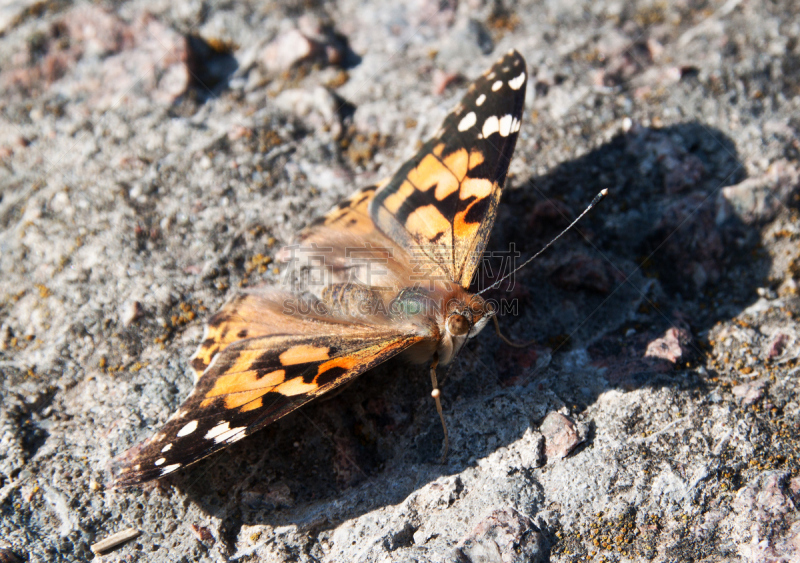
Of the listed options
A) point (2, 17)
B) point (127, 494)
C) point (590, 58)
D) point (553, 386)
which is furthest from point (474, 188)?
point (2, 17)

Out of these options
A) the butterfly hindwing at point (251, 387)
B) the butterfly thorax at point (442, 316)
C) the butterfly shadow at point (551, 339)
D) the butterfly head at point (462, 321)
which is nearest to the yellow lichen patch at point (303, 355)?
the butterfly hindwing at point (251, 387)

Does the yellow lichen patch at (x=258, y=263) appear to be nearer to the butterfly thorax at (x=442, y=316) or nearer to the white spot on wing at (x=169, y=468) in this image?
the butterfly thorax at (x=442, y=316)

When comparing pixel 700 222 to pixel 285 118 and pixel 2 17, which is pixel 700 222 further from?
pixel 2 17

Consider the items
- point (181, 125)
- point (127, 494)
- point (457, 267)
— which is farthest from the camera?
point (181, 125)

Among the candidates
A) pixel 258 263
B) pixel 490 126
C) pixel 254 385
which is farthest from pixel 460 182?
pixel 254 385

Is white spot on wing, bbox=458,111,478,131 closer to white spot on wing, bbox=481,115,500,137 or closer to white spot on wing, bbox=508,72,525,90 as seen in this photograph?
white spot on wing, bbox=481,115,500,137

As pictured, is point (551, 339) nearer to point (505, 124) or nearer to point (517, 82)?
point (505, 124)
